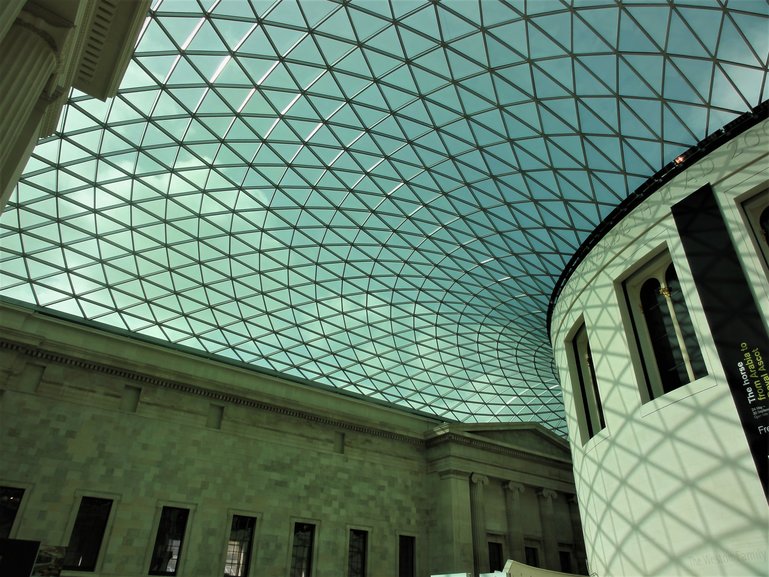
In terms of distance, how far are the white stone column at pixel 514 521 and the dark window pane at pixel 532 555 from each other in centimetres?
94

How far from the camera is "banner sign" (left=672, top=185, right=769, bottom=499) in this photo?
16.2 metres

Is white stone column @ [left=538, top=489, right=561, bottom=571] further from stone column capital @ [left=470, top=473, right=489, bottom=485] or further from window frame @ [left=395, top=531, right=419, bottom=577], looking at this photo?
window frame @ [left=395, top=531, right=419, bottom=577]

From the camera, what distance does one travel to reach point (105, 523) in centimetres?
2722

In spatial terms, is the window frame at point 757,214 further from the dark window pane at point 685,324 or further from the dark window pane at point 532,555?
the dark window pane at point 532,555

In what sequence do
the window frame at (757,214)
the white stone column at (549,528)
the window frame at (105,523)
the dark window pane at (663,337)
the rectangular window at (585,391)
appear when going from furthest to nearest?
the white stone column at (549,528) < the rectangular window at (585,391) < the window frame at (105,523) < the dark window pane at (663,337) < the window frame at (757,214)

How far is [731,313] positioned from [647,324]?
5.71 metres

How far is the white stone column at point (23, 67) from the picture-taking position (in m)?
8.18

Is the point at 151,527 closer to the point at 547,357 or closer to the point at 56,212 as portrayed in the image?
the point at 56,212

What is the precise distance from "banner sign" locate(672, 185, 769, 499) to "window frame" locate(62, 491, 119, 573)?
30.0 meters

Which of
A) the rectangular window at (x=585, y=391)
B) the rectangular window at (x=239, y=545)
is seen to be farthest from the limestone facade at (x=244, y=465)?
the rectangular window at (x=585, y=391)

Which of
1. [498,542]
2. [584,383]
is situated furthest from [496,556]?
[584,383]

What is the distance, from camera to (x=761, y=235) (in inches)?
714

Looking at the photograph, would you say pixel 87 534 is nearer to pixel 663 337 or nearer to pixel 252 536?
pixel 252 536

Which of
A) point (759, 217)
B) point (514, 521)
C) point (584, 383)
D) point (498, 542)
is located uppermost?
point (759, 217)
